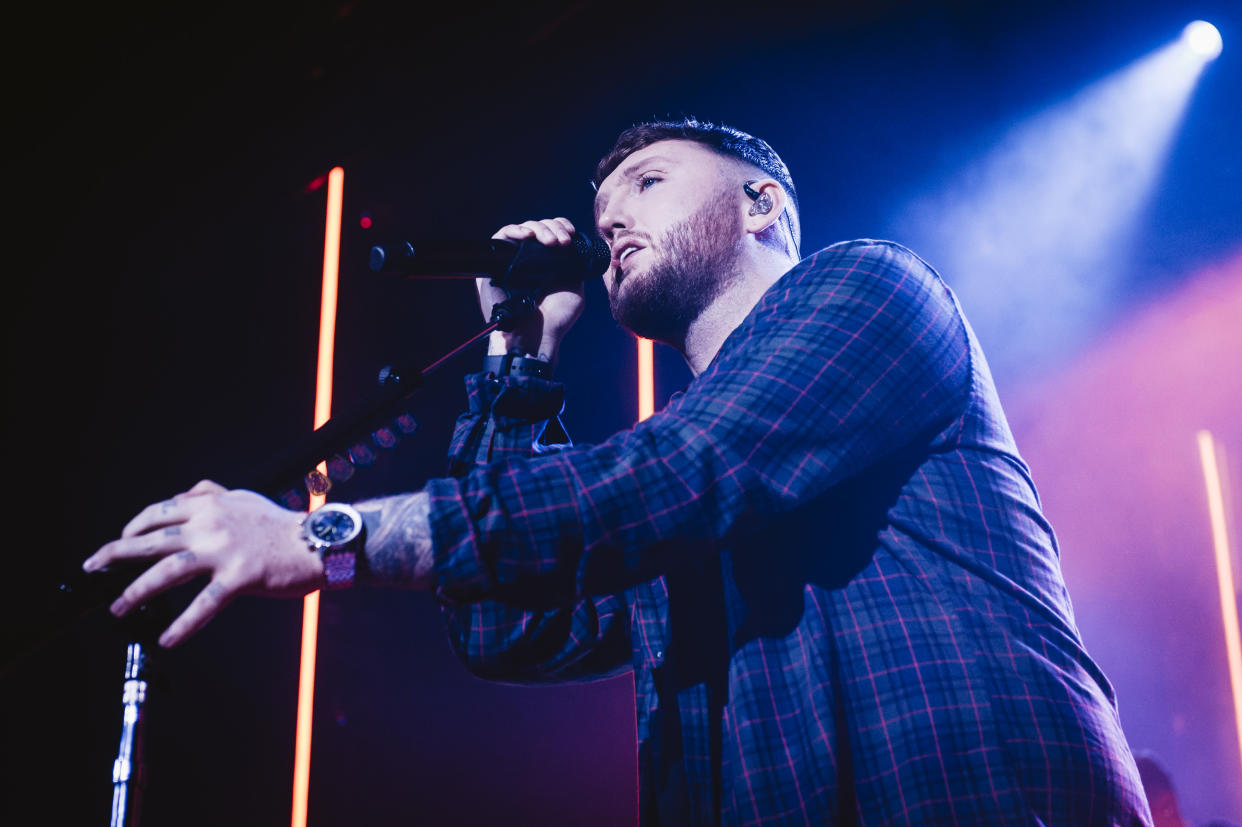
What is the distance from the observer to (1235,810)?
383 cm

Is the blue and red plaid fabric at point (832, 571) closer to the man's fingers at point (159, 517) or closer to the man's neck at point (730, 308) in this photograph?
the man's fingers at point (159, 517)

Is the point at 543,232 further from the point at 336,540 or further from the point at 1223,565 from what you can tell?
the point at 1223,565

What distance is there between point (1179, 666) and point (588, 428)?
2.94 m

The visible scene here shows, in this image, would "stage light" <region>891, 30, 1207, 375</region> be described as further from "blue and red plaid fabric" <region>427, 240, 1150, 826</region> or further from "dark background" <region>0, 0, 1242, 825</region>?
"blue and red plaid fabric" <region>427, 240, 1150, 826</region>

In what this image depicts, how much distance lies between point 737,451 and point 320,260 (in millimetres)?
2161

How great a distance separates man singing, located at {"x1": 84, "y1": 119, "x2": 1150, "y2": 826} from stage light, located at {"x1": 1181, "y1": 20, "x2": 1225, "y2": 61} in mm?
3249

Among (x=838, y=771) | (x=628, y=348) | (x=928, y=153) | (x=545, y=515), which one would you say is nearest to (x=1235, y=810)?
(x=928, y=153)

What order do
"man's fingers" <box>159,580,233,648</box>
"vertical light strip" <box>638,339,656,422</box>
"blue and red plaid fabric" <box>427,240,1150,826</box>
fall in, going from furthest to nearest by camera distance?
"vertical light strip" <box>638,339,656,422</box> < "blue and red plaid fabric" <box>427,240,1150,826</box> < "man's fingers" <box>159,580,233,648</box>

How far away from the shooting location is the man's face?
1867 mm

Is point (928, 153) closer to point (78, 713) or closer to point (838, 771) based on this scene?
point (838, 771)

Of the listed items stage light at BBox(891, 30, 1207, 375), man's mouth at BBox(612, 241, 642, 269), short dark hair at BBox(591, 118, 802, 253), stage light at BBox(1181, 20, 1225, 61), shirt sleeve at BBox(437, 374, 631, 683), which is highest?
stage light at BBox(1181, 20, 1225, 61)

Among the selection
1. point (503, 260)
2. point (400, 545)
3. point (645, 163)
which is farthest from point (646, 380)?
point (400, 545)

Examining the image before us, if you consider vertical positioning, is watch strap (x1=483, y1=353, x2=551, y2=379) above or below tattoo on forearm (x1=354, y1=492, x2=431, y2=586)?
above

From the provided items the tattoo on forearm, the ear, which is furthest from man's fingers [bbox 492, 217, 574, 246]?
the tattoo on forearm
